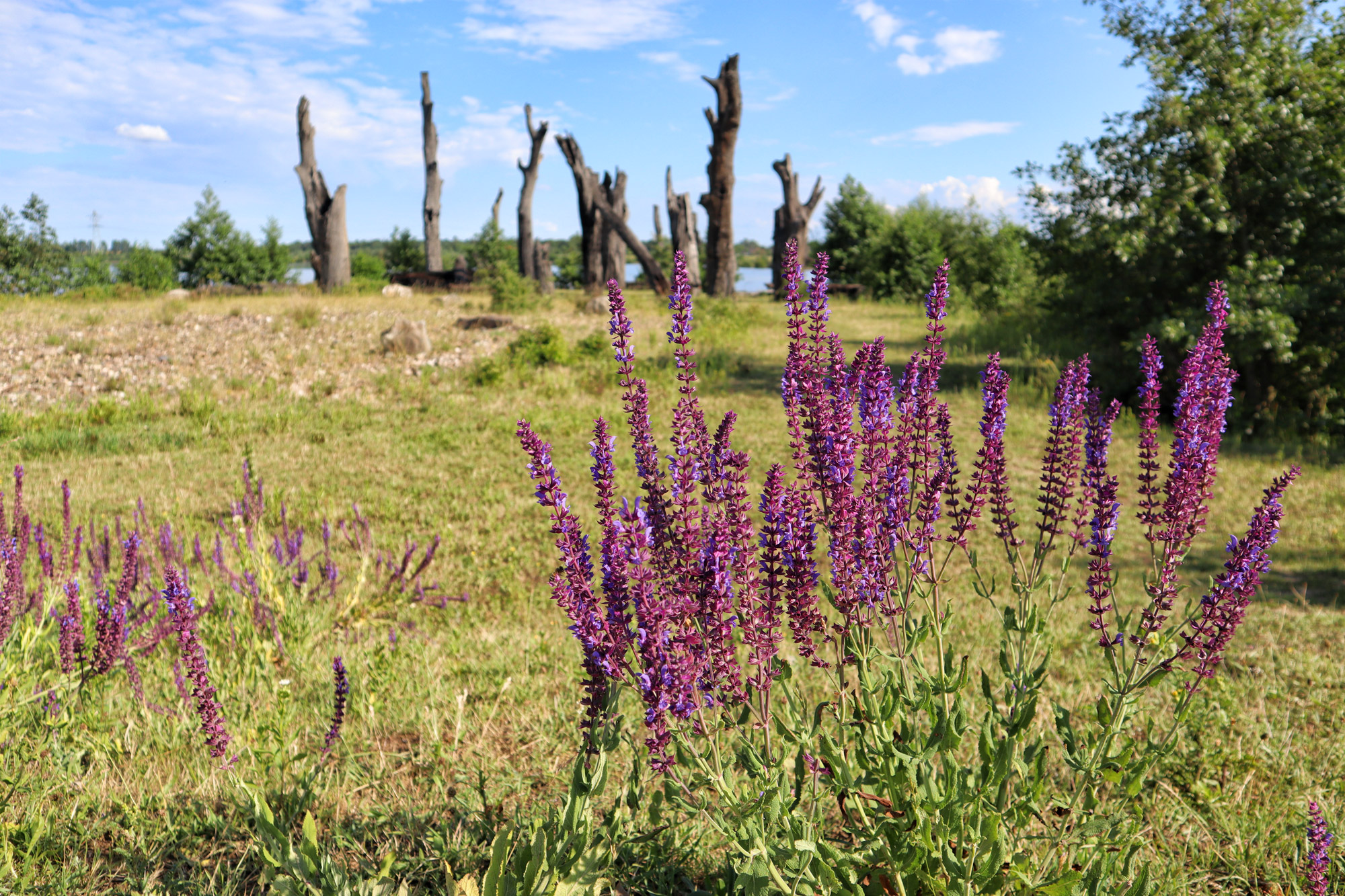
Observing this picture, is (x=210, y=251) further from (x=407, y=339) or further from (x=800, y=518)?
(x=800, y=518)

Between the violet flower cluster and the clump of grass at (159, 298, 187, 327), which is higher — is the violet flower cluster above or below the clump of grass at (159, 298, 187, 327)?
below

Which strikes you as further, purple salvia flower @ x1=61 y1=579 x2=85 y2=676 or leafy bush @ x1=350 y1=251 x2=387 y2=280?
leafy bush @ x1=350 y1=251 x2=387 y2=280

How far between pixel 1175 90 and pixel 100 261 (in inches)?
1553

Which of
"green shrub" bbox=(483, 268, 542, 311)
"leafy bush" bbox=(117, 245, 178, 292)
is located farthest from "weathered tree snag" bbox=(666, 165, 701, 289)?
"leafy bush" bbox=(117, 245, 178, 292)

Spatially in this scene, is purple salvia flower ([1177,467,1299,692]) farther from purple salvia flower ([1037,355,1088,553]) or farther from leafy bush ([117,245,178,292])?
leafy bush ([117,245,178,292])

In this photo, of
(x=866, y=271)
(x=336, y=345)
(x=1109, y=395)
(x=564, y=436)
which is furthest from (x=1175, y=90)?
(x=866, y=271)

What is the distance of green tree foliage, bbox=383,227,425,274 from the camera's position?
1667 inches

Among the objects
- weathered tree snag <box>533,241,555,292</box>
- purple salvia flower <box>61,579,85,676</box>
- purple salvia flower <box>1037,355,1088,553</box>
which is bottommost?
purple salvia flower <box>61,579,85,676</box>

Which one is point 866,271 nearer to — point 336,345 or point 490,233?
point 490,233

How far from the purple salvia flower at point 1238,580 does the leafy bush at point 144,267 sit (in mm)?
38936

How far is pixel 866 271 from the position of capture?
111 feet

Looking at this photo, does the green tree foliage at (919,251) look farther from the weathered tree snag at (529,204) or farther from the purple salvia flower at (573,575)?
the purple salvia flower at (573,575)

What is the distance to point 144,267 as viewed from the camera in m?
34.2

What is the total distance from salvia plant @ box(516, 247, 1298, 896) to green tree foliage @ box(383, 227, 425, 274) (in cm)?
4311
